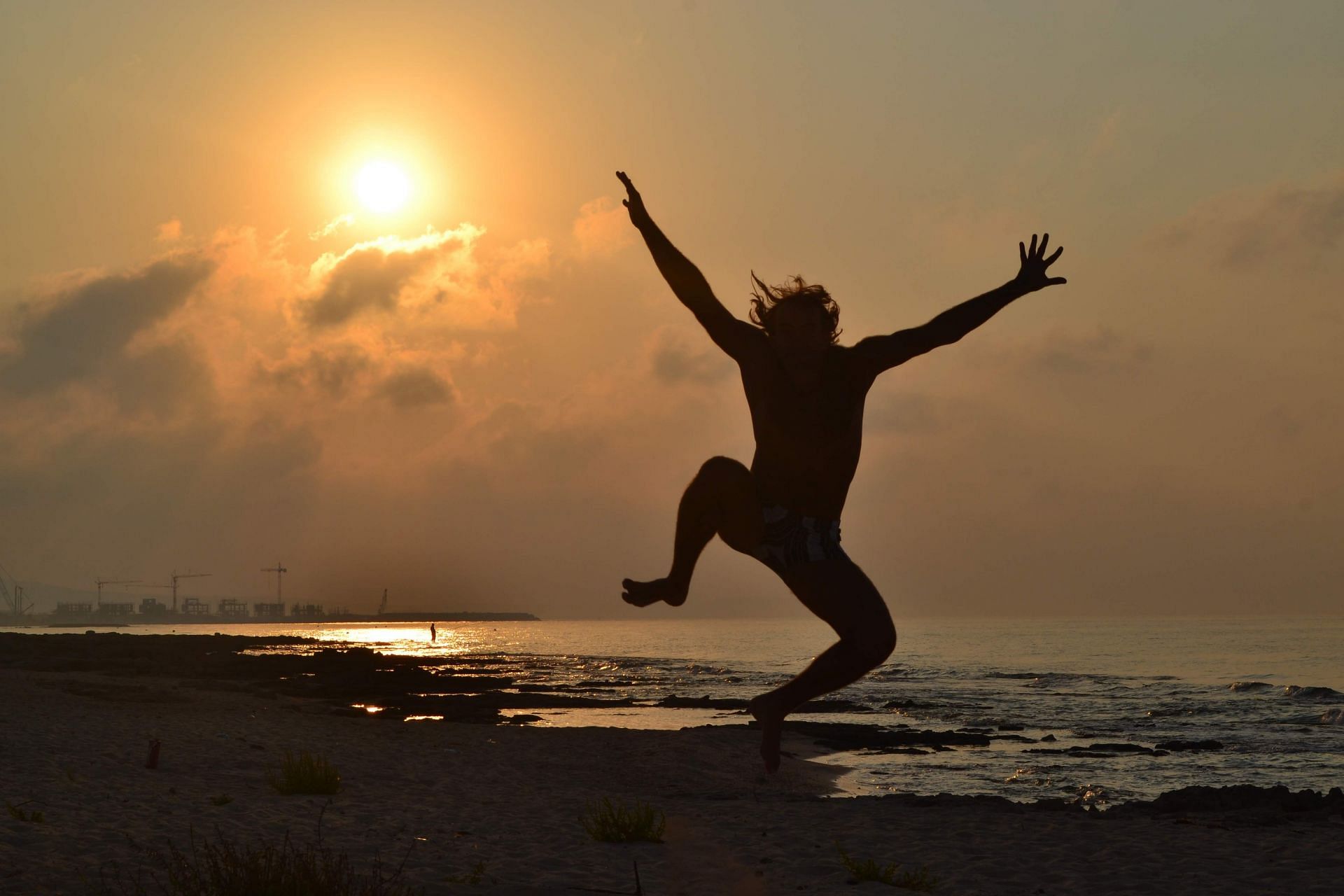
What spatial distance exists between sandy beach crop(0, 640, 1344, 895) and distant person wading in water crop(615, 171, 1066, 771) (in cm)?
878

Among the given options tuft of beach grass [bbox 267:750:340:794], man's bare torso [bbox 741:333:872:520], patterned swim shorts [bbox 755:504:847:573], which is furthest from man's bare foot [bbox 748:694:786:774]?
tuft of beach grass [bbox 267:750:340:794]

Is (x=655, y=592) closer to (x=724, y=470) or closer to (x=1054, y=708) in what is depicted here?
(x=724, y=470)

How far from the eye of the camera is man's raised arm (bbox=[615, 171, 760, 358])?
3961mm

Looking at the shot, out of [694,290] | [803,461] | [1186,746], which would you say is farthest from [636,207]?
[1186,746]

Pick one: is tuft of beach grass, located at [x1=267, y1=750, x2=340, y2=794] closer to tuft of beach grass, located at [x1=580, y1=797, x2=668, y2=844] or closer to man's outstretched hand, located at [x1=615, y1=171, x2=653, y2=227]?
tuft of beach grass, located at [x1=580, y1=797, x2=668, y2=844]

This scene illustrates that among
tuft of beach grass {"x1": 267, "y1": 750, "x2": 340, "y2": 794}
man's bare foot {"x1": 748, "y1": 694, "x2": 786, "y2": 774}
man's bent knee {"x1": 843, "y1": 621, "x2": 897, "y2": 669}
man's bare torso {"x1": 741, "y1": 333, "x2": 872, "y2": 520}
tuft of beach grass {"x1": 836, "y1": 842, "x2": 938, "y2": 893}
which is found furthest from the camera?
tuft of beach grass {"x1": 267, "y1": 750, "x2": 340, "y2": 794}

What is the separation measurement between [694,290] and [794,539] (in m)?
0.93

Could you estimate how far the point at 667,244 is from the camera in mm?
4027

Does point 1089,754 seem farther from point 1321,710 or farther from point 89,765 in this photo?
point 89,765

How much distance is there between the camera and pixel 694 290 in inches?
156

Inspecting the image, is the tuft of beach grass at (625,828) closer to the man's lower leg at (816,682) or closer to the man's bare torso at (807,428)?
the man's lower leg at (816,682)

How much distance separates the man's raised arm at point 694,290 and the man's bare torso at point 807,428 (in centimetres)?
9

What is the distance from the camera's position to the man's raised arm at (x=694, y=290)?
13.0 feet

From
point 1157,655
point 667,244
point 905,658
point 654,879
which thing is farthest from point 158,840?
point 1157,655
